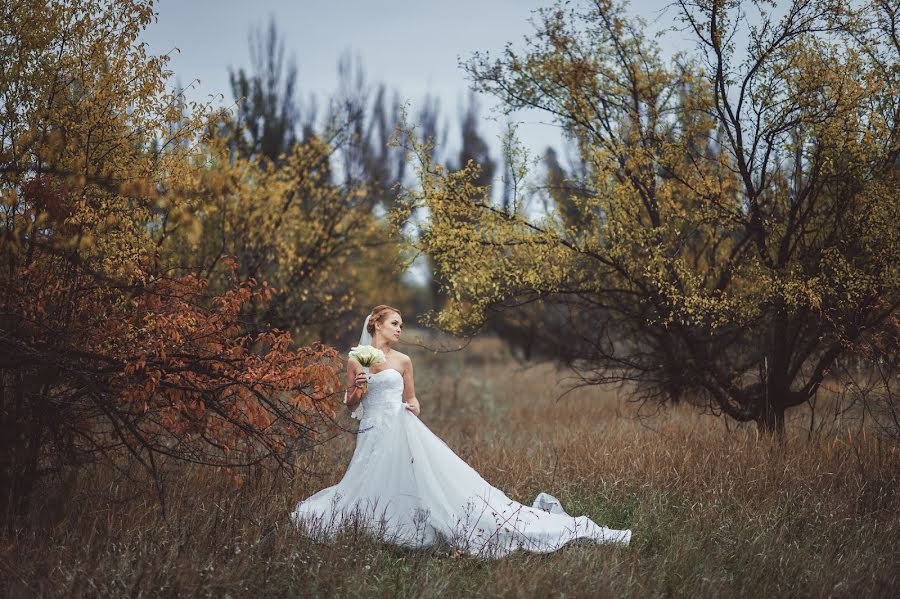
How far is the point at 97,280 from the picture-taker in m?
4.82

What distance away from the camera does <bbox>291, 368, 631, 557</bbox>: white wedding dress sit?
16.3ft

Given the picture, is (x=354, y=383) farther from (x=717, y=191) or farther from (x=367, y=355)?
(x=717, y=191)

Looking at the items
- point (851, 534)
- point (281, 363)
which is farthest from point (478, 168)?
Answer: point (851, 534)

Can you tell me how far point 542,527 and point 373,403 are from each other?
166 cm

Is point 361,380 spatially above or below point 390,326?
A: below

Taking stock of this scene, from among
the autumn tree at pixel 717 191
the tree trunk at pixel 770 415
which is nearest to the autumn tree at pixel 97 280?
the autumn tree at pixel 717 191

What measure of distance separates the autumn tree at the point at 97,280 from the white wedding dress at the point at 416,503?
0.54 meters

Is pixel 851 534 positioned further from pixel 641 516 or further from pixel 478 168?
pixel 478 168

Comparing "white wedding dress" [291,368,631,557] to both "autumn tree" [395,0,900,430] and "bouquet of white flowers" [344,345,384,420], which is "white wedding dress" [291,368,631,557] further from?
"autumn tree" [395,0,900,430]

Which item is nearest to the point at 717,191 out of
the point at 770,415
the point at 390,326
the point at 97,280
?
the point at 770,415

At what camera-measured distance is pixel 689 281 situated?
263 inches

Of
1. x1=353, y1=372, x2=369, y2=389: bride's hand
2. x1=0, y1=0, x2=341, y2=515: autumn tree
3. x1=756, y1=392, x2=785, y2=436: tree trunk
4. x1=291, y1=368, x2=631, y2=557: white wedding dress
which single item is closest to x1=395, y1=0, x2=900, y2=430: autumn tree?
x1=756, y1=392, x2=785, y2=436: tree trunk

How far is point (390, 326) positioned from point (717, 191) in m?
3.79

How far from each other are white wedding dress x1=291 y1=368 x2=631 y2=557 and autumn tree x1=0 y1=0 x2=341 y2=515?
0.54m
